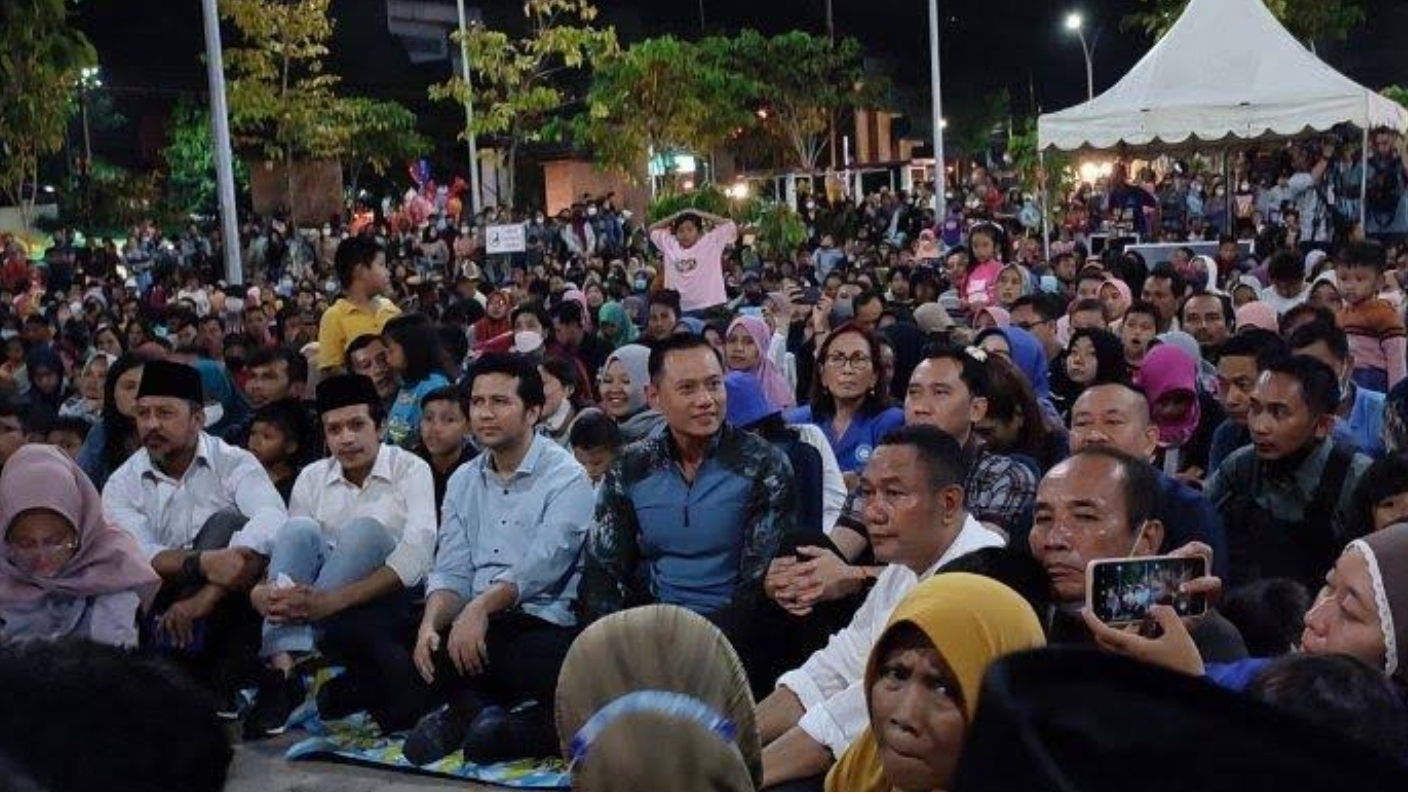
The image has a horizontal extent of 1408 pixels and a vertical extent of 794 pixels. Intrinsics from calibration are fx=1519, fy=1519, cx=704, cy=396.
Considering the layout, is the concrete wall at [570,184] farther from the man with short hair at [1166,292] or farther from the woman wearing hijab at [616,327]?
the man with short hair at [1166,292]

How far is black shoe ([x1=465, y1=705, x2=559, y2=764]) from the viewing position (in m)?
4.96

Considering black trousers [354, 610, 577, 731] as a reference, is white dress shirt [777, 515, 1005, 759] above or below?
above

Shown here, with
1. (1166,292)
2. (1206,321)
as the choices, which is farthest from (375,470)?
(1166,292)

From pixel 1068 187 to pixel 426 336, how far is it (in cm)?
1691

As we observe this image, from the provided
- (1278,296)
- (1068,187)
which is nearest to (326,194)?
(1068,187)

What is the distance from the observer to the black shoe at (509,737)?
4.96 m

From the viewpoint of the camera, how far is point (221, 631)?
223 inches

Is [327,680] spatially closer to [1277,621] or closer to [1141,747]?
[1277,621]

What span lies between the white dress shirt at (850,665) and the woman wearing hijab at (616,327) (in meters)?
6.37

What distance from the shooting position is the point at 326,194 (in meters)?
31.0

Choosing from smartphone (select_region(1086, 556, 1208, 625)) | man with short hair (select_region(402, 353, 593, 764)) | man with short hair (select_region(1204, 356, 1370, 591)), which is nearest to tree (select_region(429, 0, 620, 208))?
man with short hair (select_region(402, 353, 593, 764))

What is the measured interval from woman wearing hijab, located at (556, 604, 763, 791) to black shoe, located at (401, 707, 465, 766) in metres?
2.90

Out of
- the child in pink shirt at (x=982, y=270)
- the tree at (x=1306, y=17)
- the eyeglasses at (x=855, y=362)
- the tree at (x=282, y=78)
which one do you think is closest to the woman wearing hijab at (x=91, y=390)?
the eyeglasses at (x=855, y=362)

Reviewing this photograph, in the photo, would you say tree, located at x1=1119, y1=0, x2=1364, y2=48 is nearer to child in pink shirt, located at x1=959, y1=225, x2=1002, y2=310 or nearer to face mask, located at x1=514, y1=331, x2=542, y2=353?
child in pink shirt, located at x1=959, y1=225, x2=1002, y2=310
